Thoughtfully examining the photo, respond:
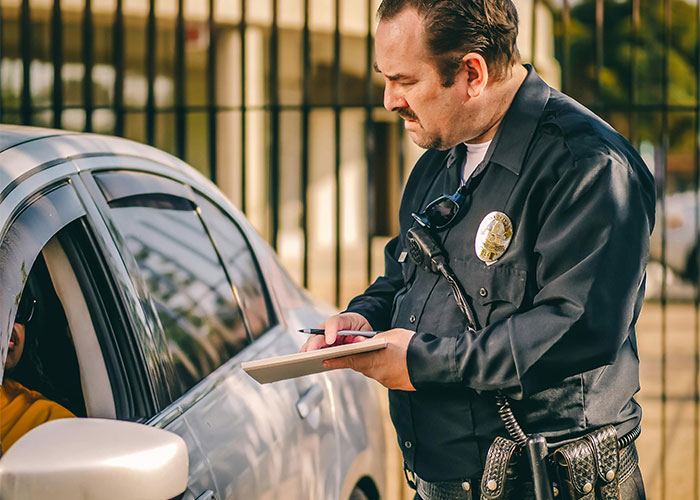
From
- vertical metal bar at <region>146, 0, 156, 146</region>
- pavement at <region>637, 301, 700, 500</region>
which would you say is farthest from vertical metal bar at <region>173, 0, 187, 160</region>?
pavement at <region>637, 301, 700, 500</region>

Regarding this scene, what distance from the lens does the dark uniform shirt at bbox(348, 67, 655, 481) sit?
1.58m

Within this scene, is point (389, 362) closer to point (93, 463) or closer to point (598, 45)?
point (93, 463)

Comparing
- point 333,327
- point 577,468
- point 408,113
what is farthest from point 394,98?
point 577,468

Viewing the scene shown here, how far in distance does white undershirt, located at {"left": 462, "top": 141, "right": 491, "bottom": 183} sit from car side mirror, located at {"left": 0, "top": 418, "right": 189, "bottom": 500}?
885 mm

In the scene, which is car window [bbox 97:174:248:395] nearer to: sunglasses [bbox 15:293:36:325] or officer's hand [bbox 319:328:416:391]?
sunglasses [bbox 15:293:36:325]

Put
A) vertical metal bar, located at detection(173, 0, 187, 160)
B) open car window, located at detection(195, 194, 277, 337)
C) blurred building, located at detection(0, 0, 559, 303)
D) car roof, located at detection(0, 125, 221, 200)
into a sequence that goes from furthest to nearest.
→ 1. blurred building, located at detection(0, 0, 559, 303)
2. vertical metal bar, located at detection(173, 0, 187, 160)
3. open car window, located at detection(195, 194, 277, 337)
4. car roof, located at detection(0, 125, 221, 200)

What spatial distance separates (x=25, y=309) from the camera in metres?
1.75

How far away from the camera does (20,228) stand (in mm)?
1493

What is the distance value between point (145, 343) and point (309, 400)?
590mm

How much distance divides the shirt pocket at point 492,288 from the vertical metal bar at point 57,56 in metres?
3.19

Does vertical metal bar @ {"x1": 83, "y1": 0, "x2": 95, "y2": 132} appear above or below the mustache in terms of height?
above

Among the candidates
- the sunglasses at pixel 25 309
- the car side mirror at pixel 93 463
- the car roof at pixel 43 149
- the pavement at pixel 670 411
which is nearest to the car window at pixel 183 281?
the car roof at pixel 43 149

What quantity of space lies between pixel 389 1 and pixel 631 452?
3.44 feet

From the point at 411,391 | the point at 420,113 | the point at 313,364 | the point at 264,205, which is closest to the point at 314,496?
the point at 411,391
